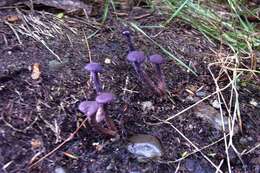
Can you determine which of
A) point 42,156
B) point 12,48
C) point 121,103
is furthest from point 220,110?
point 12,48

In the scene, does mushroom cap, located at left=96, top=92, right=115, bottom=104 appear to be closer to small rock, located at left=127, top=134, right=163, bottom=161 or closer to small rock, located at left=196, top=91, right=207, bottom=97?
small rock, located at left=127, top=134, right=163, bottom=161

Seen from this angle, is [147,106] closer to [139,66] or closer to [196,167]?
[139,66]

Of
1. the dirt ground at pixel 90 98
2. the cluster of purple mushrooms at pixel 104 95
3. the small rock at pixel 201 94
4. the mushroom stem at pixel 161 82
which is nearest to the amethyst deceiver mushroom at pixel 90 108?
the cluster of purple mushrooms at pixel 104 95

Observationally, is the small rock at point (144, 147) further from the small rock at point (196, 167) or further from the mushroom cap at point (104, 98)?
the mushroom cap at point (104, 98)

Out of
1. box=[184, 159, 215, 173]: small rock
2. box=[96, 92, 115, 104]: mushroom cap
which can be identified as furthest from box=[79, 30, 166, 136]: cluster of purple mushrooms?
box=[184, 159, 215, 173]: small rock

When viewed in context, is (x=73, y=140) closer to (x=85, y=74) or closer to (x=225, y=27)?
(x=85, y=74)
